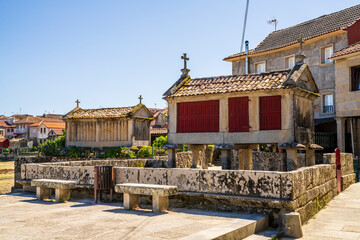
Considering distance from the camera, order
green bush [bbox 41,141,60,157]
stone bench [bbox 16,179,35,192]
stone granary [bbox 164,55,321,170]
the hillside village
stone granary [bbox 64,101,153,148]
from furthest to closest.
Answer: green bush [bbox 41,141,60,157], stone granary [bbox 64,101,153,148], stone granary [bbox 164,55,321,170], stone bench [bbox 16,179,35,192], the hillside village

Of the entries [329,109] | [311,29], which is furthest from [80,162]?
[311,29]

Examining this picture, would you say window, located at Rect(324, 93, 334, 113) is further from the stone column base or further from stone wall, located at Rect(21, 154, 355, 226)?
the stone column base

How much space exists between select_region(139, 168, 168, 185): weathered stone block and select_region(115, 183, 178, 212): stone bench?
0.71 m

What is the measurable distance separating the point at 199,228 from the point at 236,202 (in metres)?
1.88

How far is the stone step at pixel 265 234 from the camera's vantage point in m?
6.61

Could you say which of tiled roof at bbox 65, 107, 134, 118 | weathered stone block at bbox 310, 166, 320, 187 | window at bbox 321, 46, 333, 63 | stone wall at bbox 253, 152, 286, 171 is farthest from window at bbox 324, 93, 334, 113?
weathered stone block at bbox 310, 166, 320, 187

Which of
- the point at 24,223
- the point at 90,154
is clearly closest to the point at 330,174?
the point at 24,223

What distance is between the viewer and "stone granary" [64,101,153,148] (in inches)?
934

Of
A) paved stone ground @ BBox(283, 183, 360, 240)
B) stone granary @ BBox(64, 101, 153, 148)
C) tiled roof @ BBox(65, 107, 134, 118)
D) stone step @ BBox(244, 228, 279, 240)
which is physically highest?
tiled roof @ BBox(65, 107, 134, 118)

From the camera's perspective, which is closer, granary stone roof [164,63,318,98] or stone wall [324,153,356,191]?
granary stone roof [164,63,318,98]

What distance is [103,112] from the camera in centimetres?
2486

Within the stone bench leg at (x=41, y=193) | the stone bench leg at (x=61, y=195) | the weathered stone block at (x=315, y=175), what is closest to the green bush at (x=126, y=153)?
the stone bench leg at (x=41, y=193)

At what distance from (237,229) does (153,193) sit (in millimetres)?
2534

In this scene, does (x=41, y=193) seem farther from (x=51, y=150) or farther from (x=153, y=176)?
(x=51, y=150)
